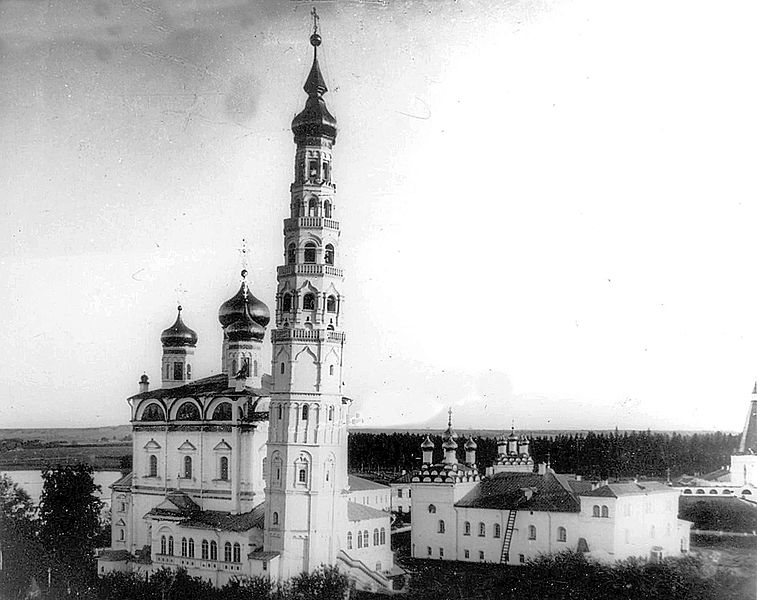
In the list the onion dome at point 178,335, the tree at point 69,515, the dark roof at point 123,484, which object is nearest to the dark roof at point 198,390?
the onion dome at point 178,335

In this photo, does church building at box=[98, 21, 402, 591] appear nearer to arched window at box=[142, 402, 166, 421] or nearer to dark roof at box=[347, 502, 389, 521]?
dark roof at box=[347, 502, 389, 521]

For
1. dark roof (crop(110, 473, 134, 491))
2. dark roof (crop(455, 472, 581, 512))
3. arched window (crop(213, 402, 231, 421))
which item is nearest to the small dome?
dark roof (crop(455, 472, 581, 512))

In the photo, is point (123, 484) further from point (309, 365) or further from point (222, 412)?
point (309, 365)

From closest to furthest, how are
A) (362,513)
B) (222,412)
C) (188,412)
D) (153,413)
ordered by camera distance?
1. (362,513)
2. (222,412)
3. (188,412)
4. (153,413)

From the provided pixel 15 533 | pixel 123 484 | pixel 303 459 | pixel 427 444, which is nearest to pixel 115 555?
pixel 123 484

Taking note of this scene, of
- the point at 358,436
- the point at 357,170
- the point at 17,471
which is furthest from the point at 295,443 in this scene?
the point at 17,471
